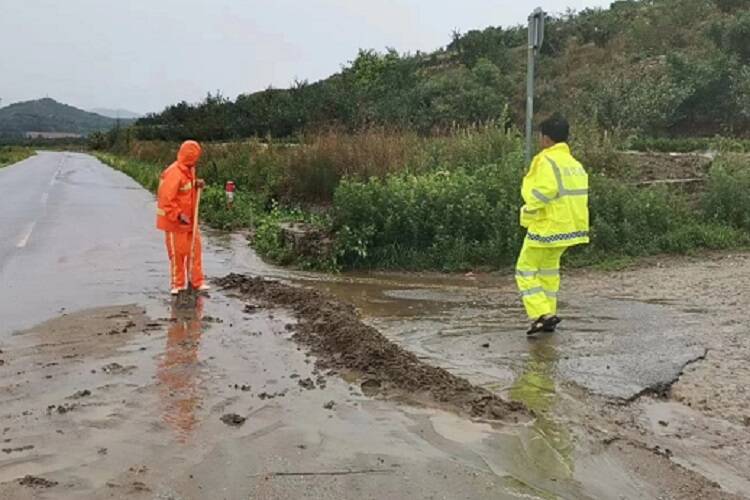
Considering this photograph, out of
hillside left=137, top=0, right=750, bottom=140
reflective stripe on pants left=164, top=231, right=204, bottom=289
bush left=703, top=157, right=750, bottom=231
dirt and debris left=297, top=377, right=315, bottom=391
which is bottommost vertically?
dirt and debris left=297, top=377, right=315, bottom=391

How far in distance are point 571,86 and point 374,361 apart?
36421 mm

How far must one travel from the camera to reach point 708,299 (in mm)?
8648

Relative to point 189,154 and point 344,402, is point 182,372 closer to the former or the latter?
point 344,402

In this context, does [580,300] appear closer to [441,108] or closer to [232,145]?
[232,145]

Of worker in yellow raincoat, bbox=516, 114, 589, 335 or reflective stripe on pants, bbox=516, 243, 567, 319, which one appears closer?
worker in yellow raincoat, bbox=516, 114, 589, 335

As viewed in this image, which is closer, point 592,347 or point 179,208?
point 592,347

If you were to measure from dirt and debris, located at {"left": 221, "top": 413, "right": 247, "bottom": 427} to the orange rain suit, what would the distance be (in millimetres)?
4105

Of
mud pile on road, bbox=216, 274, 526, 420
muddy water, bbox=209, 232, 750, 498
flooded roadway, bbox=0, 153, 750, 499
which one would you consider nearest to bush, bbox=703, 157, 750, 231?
muddy water, bbox=209, 232, 750, 498

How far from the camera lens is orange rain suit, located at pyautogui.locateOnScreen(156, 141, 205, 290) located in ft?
29.1

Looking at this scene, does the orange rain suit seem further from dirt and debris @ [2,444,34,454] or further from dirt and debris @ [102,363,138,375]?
dirt and debris @ [2,444,34,454]

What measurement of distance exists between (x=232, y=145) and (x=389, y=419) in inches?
749

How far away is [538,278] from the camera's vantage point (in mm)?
7172

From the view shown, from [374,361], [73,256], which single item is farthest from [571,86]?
[374,361]

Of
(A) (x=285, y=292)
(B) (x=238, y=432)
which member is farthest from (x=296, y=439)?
(A) (x=285, y=292)
